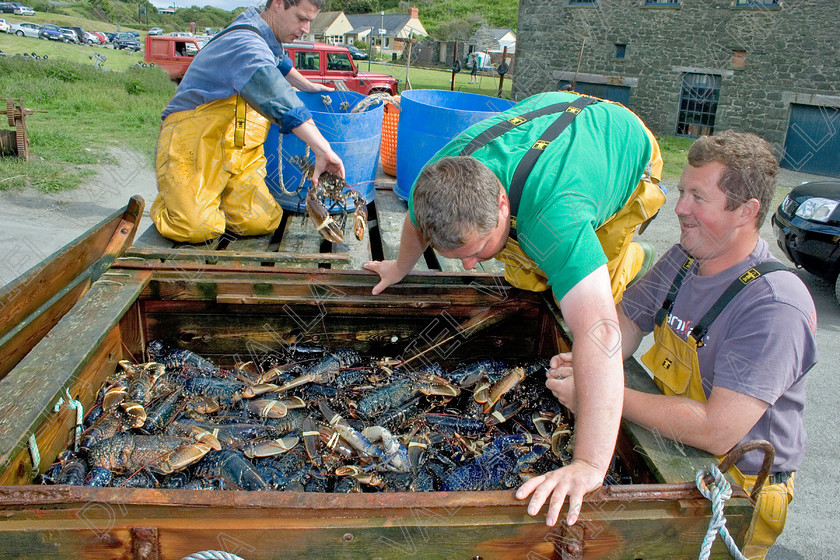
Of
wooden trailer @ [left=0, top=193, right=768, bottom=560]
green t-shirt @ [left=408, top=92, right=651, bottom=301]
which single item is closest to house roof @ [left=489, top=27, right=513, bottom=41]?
wooden trailer @ [left=0, top=193, right=768, bottom=560]

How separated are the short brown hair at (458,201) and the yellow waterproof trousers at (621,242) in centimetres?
57

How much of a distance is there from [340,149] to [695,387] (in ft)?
8.98

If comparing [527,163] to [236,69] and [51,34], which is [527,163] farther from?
[51,34]

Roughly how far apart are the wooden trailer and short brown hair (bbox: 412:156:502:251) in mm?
776

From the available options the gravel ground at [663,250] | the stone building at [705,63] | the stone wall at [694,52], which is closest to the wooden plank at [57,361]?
the gravel ground at [663,250]

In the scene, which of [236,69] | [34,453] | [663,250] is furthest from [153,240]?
[663,250]

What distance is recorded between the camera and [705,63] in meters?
16.5

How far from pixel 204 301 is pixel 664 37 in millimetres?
17920

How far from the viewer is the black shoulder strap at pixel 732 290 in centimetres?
192

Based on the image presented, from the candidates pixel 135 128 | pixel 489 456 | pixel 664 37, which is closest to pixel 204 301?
pixel 489 456

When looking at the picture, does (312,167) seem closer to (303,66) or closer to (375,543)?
(375,543)

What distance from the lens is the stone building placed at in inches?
567

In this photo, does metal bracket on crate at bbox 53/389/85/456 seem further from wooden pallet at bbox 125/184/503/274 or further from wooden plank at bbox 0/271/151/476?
wooden pallet at bbox 125/184/503/274

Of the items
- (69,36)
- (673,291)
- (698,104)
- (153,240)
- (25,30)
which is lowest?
(153,240)
